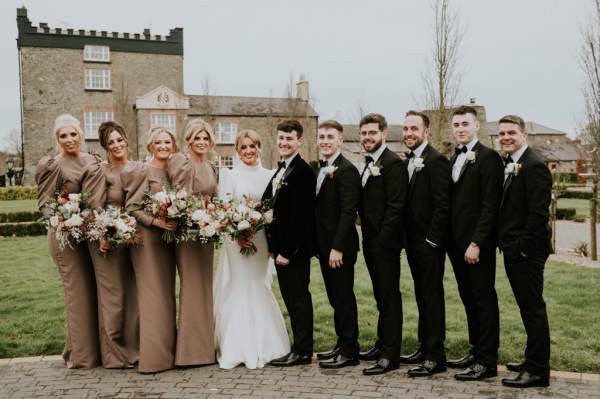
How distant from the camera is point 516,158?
5699mm

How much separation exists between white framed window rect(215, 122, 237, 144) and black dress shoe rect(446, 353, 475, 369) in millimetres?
39903

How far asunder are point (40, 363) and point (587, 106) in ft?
55.6

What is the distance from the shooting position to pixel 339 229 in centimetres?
623

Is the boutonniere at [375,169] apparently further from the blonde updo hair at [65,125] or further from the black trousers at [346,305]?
the blonde updo hair at [65,125]

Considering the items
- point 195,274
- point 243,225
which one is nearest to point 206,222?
point 243,225

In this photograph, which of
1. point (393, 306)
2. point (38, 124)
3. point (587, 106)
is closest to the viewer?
point (393, 306)

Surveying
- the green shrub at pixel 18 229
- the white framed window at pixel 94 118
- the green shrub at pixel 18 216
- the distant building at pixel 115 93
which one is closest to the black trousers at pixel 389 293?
the green shrub at pixel 18 229

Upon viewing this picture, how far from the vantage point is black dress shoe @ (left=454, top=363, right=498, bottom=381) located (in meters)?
5.75

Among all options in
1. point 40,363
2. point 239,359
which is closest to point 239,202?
point 239,359

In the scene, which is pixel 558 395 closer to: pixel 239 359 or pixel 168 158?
pixel 239 359

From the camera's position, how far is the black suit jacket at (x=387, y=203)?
6.00 meters

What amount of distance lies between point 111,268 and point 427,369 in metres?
3.78

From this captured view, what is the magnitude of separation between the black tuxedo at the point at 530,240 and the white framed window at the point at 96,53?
143ft

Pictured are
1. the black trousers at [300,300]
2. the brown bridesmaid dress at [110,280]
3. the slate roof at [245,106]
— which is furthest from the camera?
the slate roof at [245,106]
